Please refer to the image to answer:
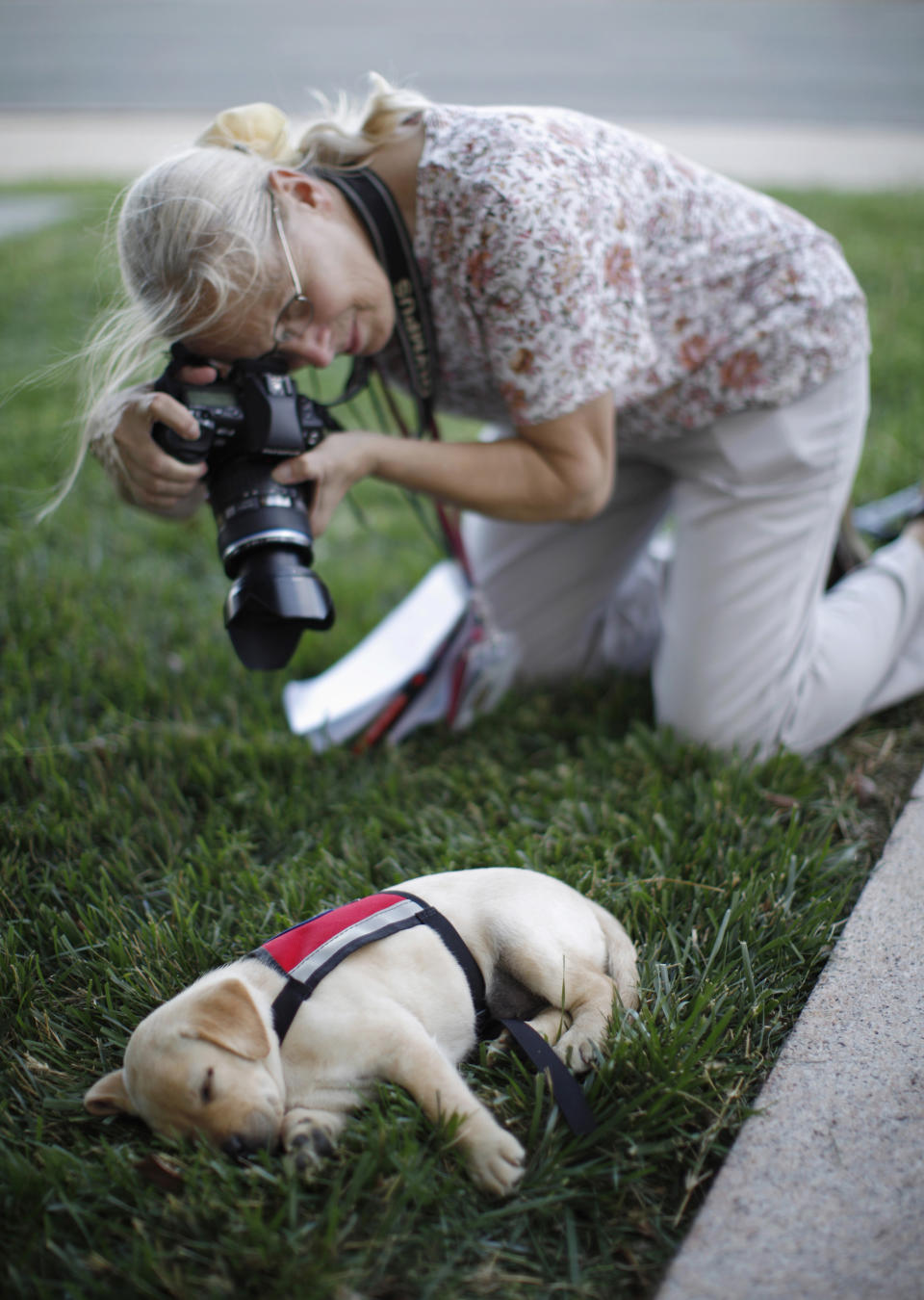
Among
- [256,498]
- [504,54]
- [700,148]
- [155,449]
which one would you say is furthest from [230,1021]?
[504,54]

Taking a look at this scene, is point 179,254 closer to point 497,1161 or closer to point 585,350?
point 585,350

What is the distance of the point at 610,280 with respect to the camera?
2.04 meters

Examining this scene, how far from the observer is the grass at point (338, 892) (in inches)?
49.8

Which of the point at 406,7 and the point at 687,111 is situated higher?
the point at 406,7

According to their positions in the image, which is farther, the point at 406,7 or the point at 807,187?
the point at 406,7

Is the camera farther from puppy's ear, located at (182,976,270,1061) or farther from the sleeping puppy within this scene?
puppy's ear, located at (182,976,270,1061)

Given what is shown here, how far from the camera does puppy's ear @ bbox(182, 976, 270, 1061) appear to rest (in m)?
1.25

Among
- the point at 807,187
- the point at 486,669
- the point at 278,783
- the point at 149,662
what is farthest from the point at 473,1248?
the point at 807,187

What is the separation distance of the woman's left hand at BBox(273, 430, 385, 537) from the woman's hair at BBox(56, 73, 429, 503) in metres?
0.30

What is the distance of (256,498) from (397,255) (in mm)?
635

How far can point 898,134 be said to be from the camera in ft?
30.5

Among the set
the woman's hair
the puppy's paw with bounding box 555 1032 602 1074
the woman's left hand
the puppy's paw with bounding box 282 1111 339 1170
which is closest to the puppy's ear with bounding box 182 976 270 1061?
the puppy's paw with bounding box 282 1111 339 1170

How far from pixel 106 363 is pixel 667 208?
1235mm

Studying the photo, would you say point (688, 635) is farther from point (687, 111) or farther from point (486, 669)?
point (687, 111)
